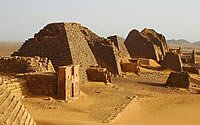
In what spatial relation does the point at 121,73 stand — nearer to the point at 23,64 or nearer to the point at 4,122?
the point at 23,64

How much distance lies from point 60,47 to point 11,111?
14494 millimetres

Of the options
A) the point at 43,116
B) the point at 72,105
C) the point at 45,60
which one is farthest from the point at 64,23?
the point at 43,116

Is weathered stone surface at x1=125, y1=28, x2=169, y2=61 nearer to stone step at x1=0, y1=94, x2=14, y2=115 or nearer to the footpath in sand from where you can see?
the footpath in sand

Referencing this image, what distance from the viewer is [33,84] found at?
1555 centimetres

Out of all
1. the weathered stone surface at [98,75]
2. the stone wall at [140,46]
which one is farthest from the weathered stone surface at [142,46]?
the weathered stone surface at [98,75]

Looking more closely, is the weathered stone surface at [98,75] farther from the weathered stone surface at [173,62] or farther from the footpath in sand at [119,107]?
the weathered stone surface at [173,62]

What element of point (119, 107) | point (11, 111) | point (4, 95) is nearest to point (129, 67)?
point (119, 107)

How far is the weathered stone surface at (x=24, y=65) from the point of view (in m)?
17.4

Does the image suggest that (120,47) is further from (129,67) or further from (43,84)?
(43,84)

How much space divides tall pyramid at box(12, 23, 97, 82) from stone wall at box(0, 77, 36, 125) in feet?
42.5

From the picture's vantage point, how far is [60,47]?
21094 mm

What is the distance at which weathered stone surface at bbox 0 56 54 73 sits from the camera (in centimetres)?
1744

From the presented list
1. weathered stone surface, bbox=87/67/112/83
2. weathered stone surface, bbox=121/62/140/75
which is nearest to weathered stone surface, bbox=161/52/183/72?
weathered stone surface, bbox=121/62/140/75

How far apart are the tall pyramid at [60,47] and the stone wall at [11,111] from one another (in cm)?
1295
